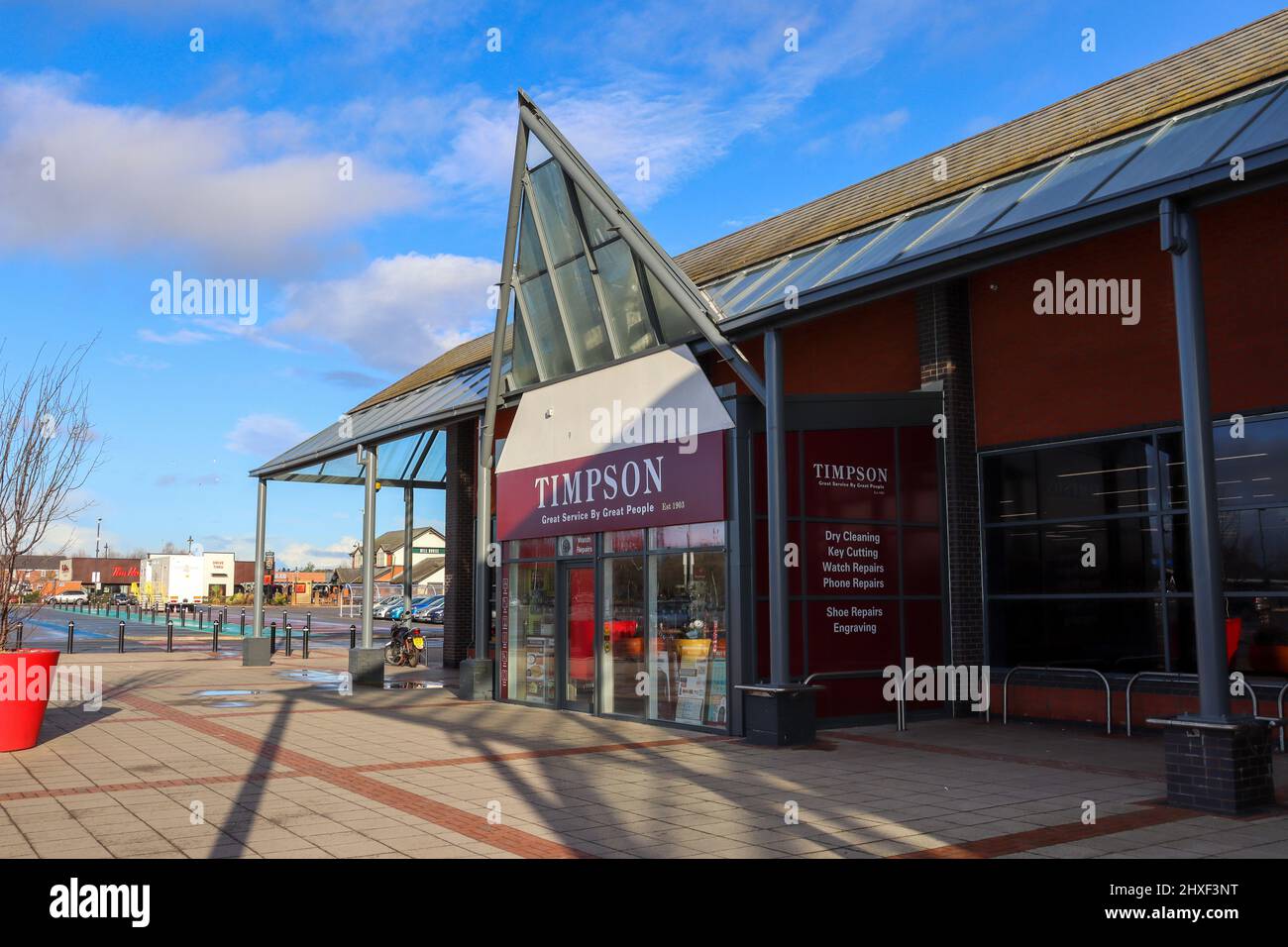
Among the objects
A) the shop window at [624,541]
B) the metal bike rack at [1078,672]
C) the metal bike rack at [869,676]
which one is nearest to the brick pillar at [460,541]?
the shop window at [624,541]

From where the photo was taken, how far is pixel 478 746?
468 inches

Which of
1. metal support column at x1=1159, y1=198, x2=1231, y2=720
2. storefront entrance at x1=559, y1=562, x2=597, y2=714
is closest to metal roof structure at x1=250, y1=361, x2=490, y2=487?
storefront entrance at x1=559, y1=562, x2=597, y2=714

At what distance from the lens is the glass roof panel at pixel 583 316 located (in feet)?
53.0

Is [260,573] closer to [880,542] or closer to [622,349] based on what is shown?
[622,349]

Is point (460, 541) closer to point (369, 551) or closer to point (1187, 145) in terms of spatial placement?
point (369, 551)

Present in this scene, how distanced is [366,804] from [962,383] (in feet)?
32.4

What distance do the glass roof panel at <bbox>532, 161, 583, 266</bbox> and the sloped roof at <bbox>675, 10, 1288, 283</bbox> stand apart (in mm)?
2530

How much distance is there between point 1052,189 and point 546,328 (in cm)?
904

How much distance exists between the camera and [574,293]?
659 inches

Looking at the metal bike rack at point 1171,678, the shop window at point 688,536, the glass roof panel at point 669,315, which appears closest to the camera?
the metal bike rack at point 1171,678

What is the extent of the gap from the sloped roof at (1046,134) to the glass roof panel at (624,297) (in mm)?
2270

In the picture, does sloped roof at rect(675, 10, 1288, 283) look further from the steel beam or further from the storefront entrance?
the steel beam

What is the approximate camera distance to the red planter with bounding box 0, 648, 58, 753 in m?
11.0

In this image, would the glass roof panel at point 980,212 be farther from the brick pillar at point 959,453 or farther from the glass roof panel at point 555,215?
the glass roof panel at point 555,215
